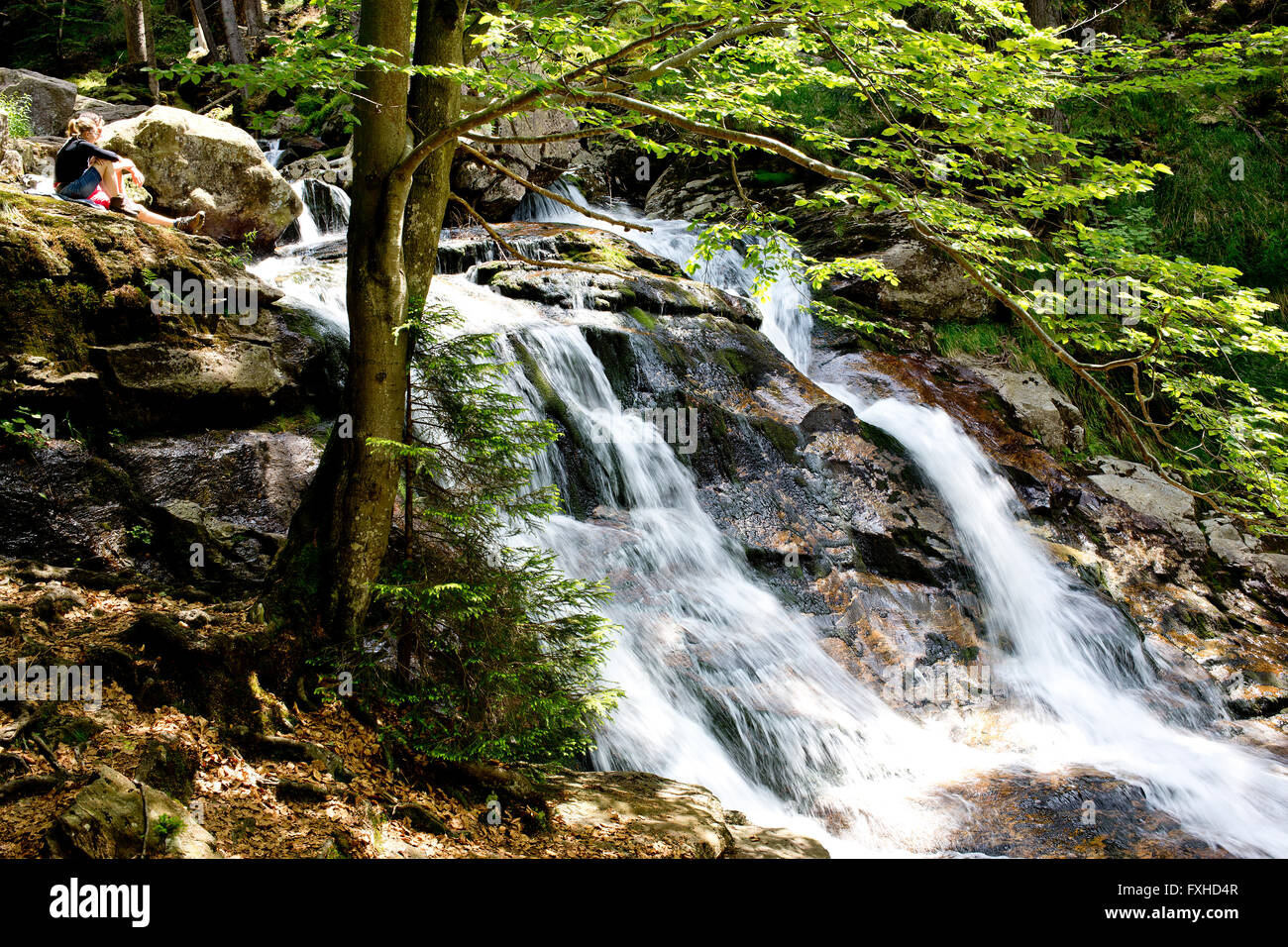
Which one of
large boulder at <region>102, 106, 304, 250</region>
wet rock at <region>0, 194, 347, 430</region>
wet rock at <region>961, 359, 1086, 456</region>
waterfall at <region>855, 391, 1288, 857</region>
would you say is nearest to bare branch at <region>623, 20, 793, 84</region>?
wet rock at <region>0, 194, 347, 430</region>

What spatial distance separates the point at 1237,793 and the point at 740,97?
7007 millimetres

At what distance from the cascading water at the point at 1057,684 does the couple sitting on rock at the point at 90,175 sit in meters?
5.60

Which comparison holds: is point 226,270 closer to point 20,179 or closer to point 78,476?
point 78,476

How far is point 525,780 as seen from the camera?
4.44 metres

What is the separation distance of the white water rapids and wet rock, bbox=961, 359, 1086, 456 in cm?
225

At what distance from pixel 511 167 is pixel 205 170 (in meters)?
5.13

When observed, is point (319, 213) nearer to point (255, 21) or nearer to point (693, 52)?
point (693, 52)

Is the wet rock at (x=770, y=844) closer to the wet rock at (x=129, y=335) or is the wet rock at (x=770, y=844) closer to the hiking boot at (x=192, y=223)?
the wet rock at (x=129, y=335)

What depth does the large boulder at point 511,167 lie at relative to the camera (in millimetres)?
13984

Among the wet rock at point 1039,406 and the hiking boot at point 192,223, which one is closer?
the hiking boot at point 192,223

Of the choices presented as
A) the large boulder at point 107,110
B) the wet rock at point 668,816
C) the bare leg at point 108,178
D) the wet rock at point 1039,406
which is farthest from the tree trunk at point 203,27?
the wet rock at point 668,816

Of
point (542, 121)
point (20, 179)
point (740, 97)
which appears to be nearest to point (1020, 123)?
point (740, 97)

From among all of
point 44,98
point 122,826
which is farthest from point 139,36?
point 122,826

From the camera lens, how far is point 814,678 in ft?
24.3
